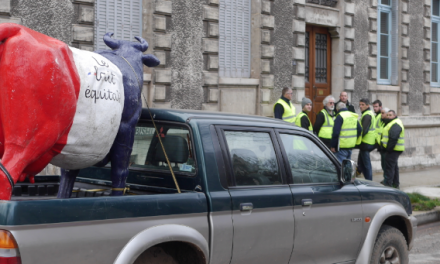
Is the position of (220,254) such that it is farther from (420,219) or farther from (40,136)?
(420,219)

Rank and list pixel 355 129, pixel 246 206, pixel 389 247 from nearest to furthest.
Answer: pixel 246 206, pixel 389 247, pixel 355 129

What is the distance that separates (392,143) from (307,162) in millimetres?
7986

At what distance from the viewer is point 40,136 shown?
3451 millimetres

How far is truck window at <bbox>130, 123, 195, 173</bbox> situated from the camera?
422cm

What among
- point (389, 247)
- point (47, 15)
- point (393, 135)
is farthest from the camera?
point (393, 135)

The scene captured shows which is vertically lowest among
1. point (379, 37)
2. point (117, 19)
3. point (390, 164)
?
point (390, 164)

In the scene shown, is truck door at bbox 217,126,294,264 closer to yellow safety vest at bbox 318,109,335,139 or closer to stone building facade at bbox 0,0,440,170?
stone building facade at bbox 0,0,440,170

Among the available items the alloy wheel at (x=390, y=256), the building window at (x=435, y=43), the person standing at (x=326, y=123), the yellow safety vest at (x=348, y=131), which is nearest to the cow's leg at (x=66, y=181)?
the alloy wheel at (x=390, y=256)

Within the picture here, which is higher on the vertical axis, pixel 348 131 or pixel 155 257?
pixel 348 131

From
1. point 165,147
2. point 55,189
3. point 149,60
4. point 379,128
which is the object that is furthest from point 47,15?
point 379,128

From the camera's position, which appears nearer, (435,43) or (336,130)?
(336,130)

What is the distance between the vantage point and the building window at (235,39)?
1316 centimetres

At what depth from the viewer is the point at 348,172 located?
497cm

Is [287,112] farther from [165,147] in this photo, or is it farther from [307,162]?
[165,147]
